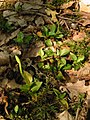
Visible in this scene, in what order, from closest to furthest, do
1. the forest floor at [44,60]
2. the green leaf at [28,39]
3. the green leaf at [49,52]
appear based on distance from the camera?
the forest floor at [44,60] < the green leaf at [49,52] < the green leaf at [28,39]

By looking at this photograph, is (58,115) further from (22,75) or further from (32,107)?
(22,75)

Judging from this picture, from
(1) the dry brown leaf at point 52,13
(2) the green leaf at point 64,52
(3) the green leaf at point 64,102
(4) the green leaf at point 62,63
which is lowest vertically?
(3) the green leaf at point 64,102

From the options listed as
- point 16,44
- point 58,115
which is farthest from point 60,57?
point 58,115

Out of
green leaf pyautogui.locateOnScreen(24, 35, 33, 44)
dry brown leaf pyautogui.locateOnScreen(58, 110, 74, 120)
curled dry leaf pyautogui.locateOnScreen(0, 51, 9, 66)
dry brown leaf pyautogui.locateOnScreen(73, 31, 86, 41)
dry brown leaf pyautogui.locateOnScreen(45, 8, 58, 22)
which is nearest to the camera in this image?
dry brown leaf pyautogui.locateOnScreen(58, 110, 74, 120)

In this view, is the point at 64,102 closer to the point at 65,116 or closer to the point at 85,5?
the point at 65,116

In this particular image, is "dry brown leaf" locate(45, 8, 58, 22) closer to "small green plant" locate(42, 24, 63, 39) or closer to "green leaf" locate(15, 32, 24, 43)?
"small green plant" locate(42, 24, 63, 39)

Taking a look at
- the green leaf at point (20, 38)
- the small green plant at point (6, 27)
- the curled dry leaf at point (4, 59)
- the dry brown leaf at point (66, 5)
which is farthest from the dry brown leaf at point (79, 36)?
the curled dry leaf at point (4, 59)

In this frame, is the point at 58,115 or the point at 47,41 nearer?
the point at 58,115

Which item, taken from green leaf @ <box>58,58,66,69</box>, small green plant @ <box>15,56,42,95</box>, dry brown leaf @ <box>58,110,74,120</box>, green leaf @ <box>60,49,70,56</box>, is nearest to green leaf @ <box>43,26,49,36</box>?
green leaf @ <box>60,49,70,56</box>

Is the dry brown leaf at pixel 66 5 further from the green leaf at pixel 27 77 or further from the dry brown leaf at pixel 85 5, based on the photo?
the green leaf at pixel 27 77
